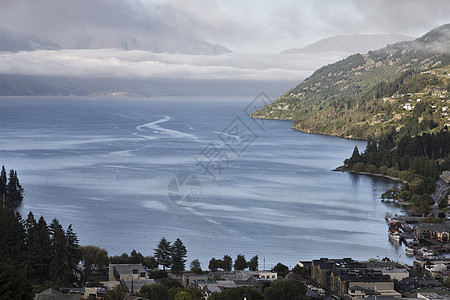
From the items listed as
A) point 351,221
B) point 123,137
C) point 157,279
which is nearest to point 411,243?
point 351,221

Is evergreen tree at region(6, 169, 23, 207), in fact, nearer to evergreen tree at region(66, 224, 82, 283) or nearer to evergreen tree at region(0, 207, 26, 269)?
evergreen tree at region(0, 207, 26, 269)

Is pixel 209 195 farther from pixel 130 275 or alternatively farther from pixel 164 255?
pixel 130 275

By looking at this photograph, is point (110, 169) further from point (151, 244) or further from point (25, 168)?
point (151, 244)

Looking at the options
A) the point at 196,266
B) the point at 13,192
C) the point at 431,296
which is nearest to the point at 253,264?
the point at 196,266

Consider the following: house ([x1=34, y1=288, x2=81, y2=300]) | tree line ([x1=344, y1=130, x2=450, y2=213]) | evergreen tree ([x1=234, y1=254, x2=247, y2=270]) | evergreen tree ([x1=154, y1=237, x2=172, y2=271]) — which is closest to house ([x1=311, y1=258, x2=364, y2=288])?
evergreen tree ([x1=234, y1=254, x2=247, y2=270])

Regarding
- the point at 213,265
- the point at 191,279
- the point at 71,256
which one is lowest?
the point at 191,279

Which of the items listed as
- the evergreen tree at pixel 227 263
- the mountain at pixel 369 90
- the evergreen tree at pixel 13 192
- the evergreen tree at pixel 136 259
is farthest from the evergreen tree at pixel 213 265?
the mountain at pixel 369 90
